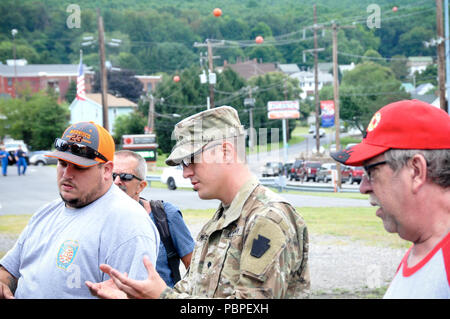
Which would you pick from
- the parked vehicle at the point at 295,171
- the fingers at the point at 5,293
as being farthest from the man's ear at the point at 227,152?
the parked vehicle at the point at 295,171

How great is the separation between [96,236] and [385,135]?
1728 mm

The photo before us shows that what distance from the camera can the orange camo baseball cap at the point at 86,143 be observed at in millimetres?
3469

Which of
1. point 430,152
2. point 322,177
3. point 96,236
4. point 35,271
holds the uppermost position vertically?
point 430,152

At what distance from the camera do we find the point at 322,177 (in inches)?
1672

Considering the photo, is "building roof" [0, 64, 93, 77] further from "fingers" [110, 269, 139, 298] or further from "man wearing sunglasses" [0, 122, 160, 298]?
"fingers" [110, 269, 139, 298]

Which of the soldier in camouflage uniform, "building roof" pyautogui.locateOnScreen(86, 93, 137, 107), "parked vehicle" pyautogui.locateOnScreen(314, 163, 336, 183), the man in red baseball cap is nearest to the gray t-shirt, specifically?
the soldier in camouflage uniform

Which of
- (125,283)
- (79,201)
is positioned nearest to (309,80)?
(79,201)

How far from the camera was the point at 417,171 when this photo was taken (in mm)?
2064

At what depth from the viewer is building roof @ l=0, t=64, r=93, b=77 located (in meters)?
109

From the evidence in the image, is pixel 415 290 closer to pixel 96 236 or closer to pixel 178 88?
pixel 96 236

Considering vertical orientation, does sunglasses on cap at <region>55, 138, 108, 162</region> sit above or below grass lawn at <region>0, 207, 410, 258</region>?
above

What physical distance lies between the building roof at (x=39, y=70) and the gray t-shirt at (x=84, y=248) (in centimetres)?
10936

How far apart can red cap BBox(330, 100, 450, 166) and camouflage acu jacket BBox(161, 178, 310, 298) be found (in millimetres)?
439
